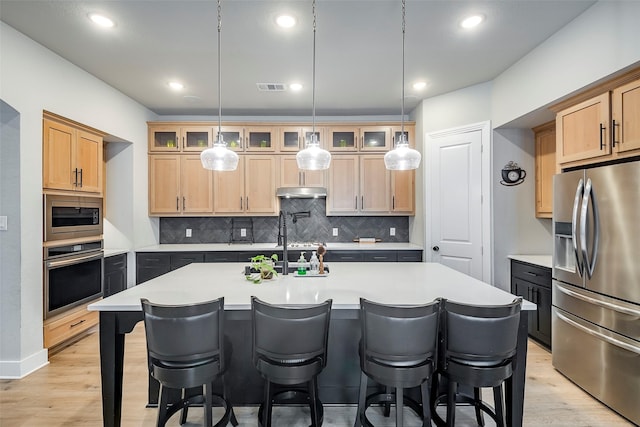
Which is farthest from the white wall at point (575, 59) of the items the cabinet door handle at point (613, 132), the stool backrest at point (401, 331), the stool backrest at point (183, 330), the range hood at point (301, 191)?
the stool backrest at point (183, 330)

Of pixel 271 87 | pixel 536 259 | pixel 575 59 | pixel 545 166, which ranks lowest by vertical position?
pixel 536 259

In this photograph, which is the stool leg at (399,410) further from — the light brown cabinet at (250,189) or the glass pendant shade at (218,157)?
the light brown cabinet at (250,189)

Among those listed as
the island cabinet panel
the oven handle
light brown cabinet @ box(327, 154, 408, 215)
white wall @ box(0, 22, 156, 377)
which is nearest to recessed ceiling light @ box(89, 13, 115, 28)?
white wall @ box(0, 22, 156, 377)

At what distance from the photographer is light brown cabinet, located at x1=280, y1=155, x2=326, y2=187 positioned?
471 cm

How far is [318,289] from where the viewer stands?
2.08m

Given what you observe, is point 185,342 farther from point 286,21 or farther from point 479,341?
point 286,21

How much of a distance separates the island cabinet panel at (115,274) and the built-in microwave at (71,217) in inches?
18.7

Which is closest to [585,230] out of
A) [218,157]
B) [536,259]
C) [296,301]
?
[536,259]

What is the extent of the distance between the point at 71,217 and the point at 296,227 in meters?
2.77

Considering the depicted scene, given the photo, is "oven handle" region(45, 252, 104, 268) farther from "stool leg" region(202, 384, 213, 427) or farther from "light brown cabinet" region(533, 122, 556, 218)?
"light brown cabinet" region(533, 122, 556, 218)

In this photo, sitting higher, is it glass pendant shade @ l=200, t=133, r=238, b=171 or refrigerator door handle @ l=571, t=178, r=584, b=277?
glass pendant shade @ l=200, t=133, r=238, b=171

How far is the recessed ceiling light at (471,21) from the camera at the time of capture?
253cm

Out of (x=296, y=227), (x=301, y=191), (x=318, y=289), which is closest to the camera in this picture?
(x=318, y=289)

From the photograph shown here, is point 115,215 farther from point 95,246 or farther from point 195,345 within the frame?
point 195,345
